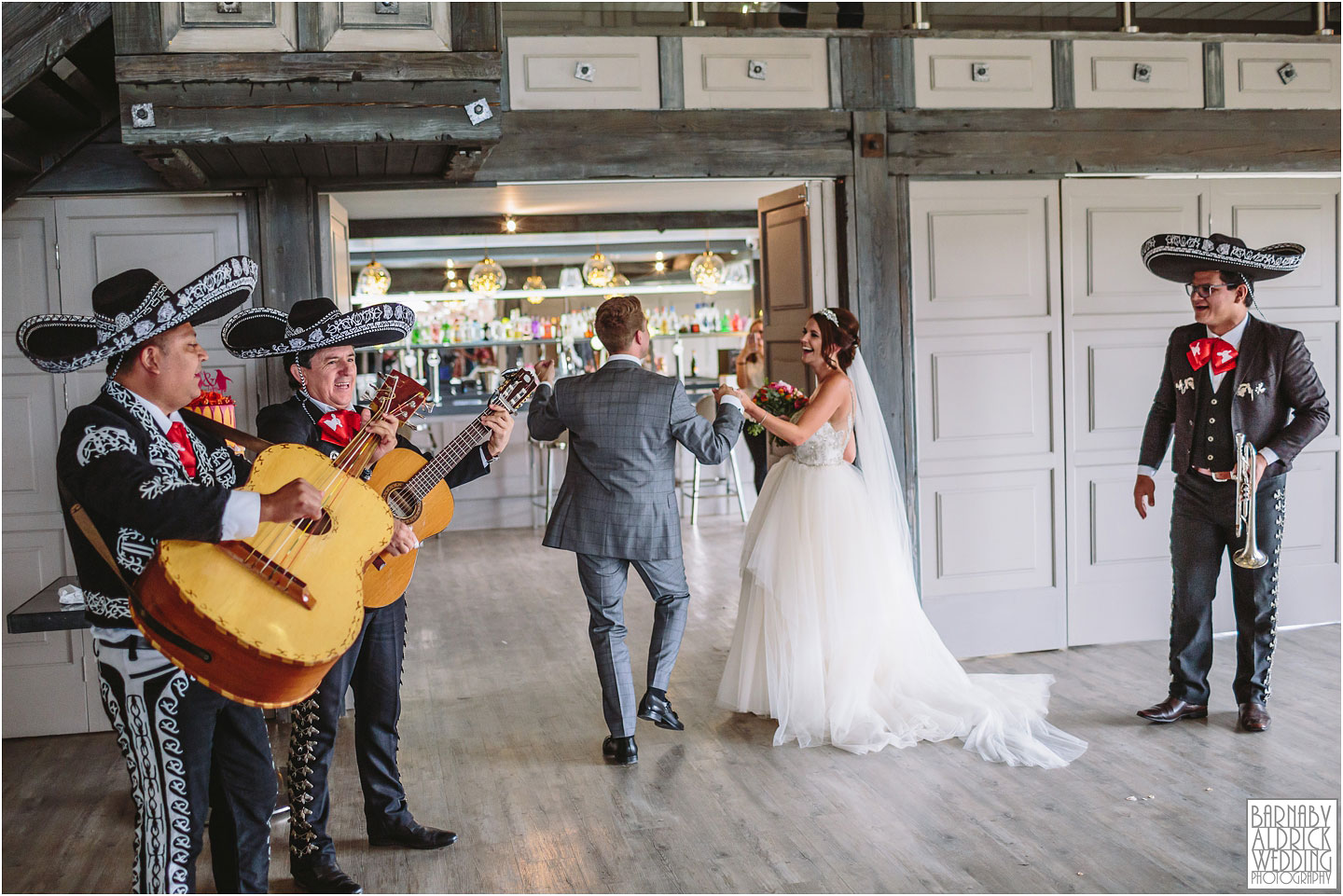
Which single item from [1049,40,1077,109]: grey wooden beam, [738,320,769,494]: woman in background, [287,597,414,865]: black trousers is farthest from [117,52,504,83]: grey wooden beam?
[738,320,769,494]: woman in background

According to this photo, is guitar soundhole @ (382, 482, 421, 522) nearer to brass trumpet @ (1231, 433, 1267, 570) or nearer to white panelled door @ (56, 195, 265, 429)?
white panelled door @ (56, 195, 265, 429)

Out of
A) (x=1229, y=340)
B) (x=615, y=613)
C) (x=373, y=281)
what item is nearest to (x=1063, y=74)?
(x=1229, y=340)

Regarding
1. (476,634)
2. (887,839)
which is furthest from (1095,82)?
(476,634)

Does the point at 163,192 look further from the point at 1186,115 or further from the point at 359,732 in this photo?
the point at 1186,115

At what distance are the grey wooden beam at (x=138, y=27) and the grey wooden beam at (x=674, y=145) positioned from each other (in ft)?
5.10

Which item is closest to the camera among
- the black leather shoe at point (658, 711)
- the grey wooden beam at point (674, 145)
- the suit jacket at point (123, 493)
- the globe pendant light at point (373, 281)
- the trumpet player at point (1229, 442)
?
the suit jacket at point (123, 493)

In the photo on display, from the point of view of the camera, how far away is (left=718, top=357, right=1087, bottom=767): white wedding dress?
14.8 feet

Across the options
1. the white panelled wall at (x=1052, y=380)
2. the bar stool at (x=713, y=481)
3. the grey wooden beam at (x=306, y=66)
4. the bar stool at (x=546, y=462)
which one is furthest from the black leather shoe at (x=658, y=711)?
the bar stool at (x=546, y=462)

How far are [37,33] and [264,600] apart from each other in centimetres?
245

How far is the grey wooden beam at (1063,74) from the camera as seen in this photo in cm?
570

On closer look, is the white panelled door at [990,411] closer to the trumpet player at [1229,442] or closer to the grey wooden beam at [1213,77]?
A: the grey wooden beam at [1213,77]

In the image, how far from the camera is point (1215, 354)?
4.55m

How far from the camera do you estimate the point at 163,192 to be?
5000 millimetres

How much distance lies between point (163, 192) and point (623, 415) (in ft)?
7.79
